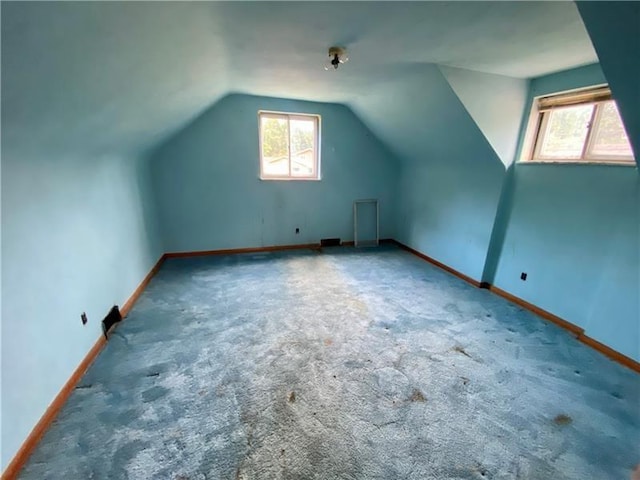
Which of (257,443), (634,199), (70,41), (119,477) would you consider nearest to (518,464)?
(257,443)

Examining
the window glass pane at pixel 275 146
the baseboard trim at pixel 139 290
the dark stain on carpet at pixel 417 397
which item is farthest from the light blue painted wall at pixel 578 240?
the baseboard trim at pixel 139 290

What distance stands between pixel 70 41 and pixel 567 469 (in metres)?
2.87

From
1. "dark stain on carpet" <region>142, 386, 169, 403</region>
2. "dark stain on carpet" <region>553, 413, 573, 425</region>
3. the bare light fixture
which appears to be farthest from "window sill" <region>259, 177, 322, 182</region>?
"dark stain on carpet" <region>553, 413, 573, 425</region>

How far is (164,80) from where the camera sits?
203 centimetres

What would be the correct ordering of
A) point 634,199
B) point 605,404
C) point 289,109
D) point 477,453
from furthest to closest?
point 289,109
point 634,199
point 605,404
point 477,453

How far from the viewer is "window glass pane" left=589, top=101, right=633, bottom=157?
2.21m

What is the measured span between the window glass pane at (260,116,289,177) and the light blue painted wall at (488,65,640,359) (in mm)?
2970

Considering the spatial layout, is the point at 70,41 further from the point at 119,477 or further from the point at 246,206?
the point at 246,206

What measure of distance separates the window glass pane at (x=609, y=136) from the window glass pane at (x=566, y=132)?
0.09m

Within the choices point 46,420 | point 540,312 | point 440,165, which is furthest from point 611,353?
point 46,420

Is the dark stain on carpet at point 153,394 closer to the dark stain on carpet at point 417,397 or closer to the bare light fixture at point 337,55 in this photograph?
the dark stain on carpet at point 417,397

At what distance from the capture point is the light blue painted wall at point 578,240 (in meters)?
2.13

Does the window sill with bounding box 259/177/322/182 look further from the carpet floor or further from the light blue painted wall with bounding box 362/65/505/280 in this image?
the carpet floor

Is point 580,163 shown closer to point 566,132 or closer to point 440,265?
point 566,132
